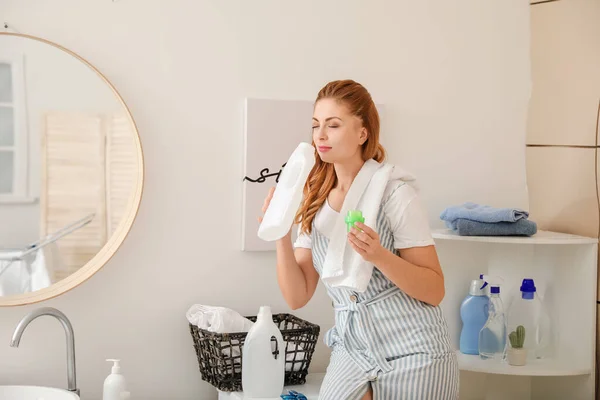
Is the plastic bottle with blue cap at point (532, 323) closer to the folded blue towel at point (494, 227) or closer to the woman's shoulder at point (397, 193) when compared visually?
the folded blue towel at point (494, 227)

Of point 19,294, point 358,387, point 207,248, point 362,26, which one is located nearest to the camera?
point 358,387

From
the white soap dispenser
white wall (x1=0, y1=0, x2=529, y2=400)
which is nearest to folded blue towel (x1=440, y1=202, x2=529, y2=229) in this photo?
white wall (x1=0, y1=0, x2=529, y2=400)

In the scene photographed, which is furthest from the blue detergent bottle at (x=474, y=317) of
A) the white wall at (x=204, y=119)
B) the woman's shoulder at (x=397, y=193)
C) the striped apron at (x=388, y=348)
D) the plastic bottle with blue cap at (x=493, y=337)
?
the woman's shoulder at (x=397, y=193)

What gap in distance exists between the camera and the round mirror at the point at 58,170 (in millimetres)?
2066

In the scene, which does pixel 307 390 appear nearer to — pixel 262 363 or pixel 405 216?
pixel 262 363

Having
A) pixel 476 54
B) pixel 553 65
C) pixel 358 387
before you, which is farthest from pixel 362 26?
pixel 358 387

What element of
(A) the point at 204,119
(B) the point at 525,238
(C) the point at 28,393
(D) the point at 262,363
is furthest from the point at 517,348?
(C) the point at 28,393

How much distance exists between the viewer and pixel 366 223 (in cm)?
179

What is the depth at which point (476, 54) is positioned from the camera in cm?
263

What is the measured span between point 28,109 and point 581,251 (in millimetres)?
1607

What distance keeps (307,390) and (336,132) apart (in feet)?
2.52

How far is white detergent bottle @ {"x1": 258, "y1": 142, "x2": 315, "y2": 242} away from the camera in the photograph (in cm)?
176

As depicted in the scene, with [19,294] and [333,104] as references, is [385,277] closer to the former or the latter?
[333,104]

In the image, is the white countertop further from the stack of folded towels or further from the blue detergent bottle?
the stack of folded towels
